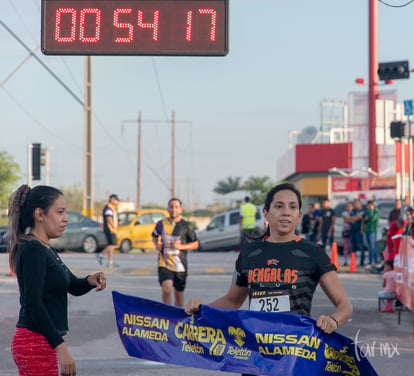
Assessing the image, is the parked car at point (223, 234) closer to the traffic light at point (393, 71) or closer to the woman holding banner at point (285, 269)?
the traffic light at point (393, 71)

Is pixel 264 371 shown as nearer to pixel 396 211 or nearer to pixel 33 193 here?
pixel 33 193

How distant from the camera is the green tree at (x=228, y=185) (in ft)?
454

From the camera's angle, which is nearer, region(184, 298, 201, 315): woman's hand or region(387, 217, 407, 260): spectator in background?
region(184, 298, 201, 315): woman's hand

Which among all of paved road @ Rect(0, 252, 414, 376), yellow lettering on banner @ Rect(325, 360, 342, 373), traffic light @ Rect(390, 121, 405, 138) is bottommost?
paved road @ Rect(0, 252, 414, 376)

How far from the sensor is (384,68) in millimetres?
19531

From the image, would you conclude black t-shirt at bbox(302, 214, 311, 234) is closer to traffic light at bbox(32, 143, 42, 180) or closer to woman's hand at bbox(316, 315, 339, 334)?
traffic light at bbox(32, 143, 42, 180)

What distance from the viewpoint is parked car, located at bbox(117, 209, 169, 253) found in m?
29.8

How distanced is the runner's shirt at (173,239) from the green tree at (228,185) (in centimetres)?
12571

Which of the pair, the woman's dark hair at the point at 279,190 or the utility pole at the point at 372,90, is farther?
the utility pole at the point at 372,90

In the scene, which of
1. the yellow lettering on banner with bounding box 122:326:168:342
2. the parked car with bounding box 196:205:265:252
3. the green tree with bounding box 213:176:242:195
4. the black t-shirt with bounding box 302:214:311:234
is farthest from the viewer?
the green tree with bounding box 213:176:242:195

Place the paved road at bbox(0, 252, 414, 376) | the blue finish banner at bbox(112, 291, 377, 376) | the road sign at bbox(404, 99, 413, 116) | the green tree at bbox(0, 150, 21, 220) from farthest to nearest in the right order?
the green tree at bbox(0, 150, 21, 220)
the road sign at bbox(404, 99, 413, 116)
the paved road at bbox(0, 252, 414, 376)
the blue finish banner at bbox(112, 291, 377, 376)

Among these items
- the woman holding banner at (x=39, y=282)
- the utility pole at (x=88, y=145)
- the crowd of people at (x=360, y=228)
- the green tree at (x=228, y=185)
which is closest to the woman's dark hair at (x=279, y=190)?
the woman holding banner at (x=39, y=282)

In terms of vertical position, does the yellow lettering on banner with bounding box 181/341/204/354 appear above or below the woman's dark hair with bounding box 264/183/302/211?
below

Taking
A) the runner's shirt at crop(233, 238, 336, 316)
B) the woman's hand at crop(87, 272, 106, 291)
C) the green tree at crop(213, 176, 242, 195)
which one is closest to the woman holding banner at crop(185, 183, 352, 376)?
the runner's shirt at crop(233, 238, 336, 316)
